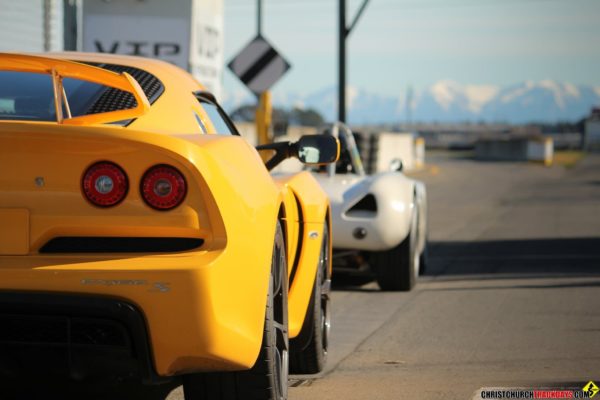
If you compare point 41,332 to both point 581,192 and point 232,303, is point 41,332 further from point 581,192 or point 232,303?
point 581,192

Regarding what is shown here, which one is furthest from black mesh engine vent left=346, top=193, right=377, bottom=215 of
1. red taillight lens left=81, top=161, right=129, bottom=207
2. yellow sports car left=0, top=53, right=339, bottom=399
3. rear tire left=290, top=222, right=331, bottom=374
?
red taillight lens left=81, top=161, right=129, bottom=207

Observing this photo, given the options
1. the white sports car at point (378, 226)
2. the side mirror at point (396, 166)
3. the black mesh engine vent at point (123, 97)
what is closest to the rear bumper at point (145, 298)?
the black mesh engine vent at point (123, 97)

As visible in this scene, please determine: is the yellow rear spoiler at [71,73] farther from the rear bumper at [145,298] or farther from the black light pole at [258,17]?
the black light pole at [258,17]

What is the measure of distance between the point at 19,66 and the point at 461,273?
712 centimetres

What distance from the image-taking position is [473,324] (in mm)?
7656

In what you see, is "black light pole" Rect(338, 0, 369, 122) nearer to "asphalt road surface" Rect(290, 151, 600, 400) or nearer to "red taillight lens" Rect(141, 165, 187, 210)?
"asphalt road surface" Rect(290, 151, 600, 400)

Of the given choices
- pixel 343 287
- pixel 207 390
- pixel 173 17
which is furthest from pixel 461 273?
pixel 207 390

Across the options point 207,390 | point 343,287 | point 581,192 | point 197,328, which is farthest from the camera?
point 581,192

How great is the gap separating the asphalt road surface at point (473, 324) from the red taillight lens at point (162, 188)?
5.57ft

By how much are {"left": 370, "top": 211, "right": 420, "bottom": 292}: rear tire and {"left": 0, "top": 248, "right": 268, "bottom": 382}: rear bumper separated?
225 inches

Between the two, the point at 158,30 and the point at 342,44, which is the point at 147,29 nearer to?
the point at 158,30

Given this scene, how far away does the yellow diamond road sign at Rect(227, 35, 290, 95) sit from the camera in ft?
48.3

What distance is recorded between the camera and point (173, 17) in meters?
13.1

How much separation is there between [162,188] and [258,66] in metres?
11.2
